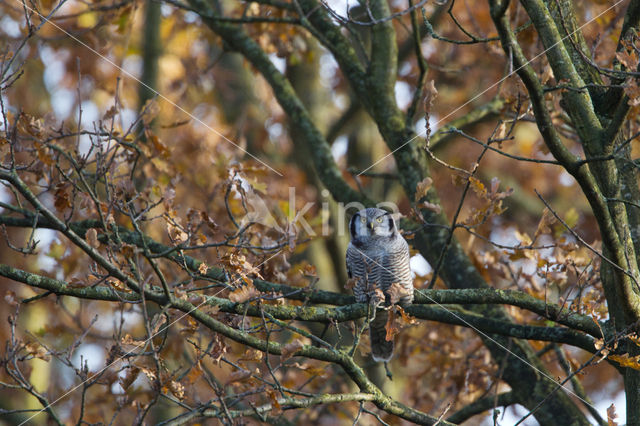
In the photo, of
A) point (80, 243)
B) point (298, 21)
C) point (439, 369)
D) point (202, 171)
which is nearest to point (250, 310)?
point (80, 243)

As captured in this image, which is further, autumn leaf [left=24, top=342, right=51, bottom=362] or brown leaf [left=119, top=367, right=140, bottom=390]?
A: autumn leaf [left=24, top=342, right=51, bottom=362]

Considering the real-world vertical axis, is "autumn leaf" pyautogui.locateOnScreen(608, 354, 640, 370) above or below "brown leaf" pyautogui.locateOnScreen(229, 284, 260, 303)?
below

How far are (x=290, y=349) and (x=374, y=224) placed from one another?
2.38 metres

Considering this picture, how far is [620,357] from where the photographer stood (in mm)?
3453

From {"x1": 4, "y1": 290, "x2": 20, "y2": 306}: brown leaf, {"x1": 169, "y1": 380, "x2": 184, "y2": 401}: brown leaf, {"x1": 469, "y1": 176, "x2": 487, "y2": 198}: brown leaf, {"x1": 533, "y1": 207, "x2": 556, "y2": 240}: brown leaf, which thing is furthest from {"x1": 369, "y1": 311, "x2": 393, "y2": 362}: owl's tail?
{"x1": 4, "y1": 290, "x2": 20, "y2": 306}: brown leaf

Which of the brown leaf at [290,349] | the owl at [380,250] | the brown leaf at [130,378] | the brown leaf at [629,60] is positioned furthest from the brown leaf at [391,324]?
the brown leaf at [629,60]

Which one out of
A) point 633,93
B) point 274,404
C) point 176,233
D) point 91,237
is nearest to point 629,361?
point 633,93

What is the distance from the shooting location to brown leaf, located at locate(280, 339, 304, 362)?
129 inches

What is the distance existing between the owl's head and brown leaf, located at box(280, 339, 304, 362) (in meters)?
2.32

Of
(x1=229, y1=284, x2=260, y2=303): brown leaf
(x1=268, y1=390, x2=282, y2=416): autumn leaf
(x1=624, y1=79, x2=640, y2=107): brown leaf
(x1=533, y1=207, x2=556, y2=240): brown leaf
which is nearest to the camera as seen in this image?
(x1=624, y1=79, x2=640, y2=107): brown leaf

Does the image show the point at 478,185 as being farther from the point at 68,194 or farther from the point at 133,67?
the point at 133,67

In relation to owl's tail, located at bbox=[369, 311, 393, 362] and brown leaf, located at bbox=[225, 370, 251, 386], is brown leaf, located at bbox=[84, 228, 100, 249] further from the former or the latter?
owl's tail, located at bbox=[369, 311, 393, 362]

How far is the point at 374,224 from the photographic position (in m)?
5.50

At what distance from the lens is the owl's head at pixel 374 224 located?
5.50 metres
